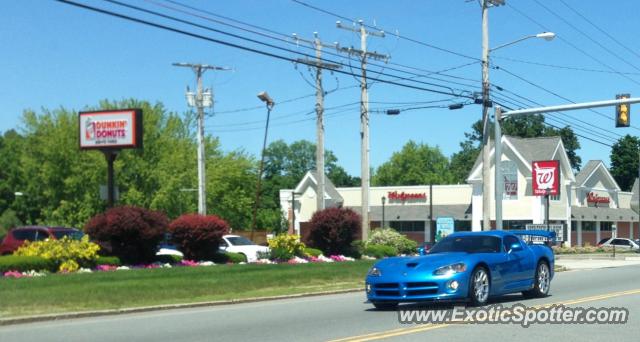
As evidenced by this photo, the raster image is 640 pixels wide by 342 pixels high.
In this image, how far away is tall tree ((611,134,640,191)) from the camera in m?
113

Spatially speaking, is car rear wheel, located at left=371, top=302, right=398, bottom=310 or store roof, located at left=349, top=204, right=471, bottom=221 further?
store roof, located at left=349, top=204, right=471, bottom=221

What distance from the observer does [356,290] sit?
21.8m

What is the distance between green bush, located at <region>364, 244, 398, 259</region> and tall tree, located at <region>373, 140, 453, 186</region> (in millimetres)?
81596

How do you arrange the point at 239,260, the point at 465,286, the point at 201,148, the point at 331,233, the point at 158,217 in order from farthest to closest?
the point at 201,148 < the point at 331,233 < the point at 239,260 < the point at 158,217 < the point at 465,286

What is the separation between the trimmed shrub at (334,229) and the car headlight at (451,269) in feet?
62.6

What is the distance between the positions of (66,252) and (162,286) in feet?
19.3

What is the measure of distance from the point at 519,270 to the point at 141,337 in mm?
7569

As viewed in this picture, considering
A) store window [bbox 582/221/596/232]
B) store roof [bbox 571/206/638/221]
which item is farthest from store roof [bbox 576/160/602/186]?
store window [bbox 582/221/596/232]

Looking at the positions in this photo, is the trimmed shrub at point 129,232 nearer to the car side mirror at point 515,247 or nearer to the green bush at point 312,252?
the green bush at point 312,252

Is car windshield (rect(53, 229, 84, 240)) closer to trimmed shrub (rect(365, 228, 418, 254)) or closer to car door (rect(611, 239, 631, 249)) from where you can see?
trimmed shrub (rect(365, 228, 418, 254))

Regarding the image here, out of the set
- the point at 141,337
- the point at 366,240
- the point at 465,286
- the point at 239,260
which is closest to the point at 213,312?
the point at 141,337

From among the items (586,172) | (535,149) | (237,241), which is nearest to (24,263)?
(237,241)

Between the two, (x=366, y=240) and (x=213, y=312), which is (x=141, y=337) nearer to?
(x=213, y=312)

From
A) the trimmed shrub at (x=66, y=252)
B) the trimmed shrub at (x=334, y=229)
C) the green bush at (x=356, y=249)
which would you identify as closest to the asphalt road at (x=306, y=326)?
the trimmed shrub at (x=66, y=252)
